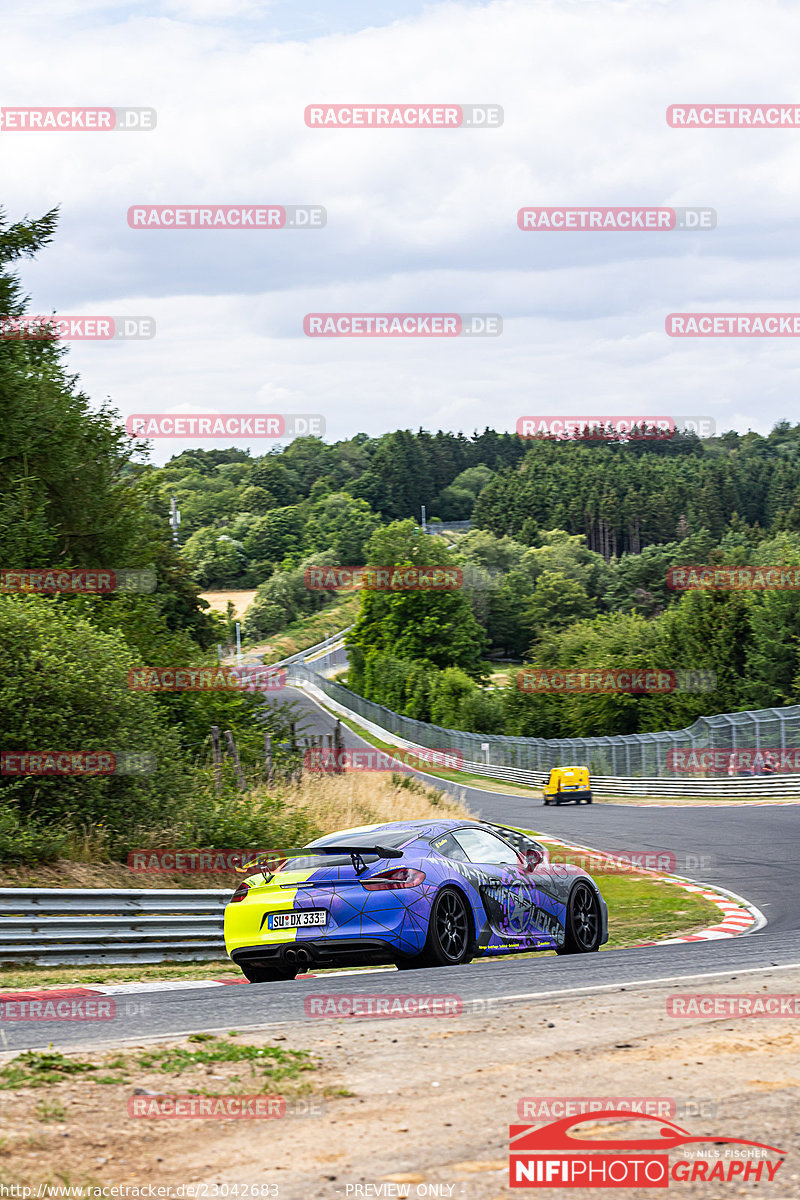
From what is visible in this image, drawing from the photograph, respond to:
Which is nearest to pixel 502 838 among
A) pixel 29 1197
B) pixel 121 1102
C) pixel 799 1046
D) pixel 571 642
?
pixel 799 1046

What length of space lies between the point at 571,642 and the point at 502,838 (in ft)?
271

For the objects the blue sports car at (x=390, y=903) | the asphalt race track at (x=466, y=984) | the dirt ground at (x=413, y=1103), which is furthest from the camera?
the blue sports car at (x=390, y=903)

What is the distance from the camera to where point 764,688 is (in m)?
64.4

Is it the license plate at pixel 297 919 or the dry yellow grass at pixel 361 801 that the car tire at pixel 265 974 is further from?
the dry yellow grass at pixel 361 801

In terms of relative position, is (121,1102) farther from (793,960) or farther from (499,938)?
(793,960)

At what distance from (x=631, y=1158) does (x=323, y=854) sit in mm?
5667

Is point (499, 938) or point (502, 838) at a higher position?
point (502, 838)

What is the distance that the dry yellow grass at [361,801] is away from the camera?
19703mm

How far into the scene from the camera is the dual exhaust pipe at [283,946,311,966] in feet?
31.4

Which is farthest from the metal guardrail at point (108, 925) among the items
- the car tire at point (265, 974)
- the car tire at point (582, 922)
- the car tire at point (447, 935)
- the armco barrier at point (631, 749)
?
the armco barrier at point (631, 749)

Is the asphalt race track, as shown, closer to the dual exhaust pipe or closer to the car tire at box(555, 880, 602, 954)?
the dual exhaust pipe

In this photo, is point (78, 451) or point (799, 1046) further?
point (78, 451)

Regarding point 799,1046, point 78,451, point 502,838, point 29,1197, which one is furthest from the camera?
point 78,451

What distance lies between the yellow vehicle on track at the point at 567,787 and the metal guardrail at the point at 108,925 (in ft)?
117
